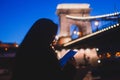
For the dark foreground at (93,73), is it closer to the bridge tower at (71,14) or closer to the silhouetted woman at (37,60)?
the silhouetted woman at (37,60)

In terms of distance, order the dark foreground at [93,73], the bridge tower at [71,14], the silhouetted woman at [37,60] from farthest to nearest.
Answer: the bridge tower at [71,14] → the dark foreground at [93,73] → the silhouetted woman at [37,60]

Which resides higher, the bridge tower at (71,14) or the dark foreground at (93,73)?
the bridge tower at (71,14)

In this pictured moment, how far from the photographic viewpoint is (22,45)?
2543mm

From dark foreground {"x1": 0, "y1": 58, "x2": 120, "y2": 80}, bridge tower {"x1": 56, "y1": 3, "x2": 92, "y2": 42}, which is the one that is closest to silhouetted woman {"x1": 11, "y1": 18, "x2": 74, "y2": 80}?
dark foreground {"x1": 0, "y1": 58, "x2": 120, "y2": 80}

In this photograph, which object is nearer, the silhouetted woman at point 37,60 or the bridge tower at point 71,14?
the silhouetted woman at point 37,60

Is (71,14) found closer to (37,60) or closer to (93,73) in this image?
(93,73)

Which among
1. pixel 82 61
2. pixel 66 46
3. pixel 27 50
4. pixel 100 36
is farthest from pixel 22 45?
pixel 82 61

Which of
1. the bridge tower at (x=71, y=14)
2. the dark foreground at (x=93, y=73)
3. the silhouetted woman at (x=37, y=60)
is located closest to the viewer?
the silhouetted woman at (x=37, y=60)

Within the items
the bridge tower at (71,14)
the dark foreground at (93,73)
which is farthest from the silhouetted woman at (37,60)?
the bridge tower at (71,14)

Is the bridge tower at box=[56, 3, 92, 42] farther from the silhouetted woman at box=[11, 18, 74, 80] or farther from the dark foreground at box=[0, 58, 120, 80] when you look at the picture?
the silhouetted woman at box=[11, 18, 74, 80]

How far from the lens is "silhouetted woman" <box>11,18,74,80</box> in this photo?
2492 mm

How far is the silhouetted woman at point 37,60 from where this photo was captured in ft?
8.18

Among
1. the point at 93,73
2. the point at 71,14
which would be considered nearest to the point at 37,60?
the point at 93,73

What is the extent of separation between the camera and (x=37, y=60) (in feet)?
8.25
